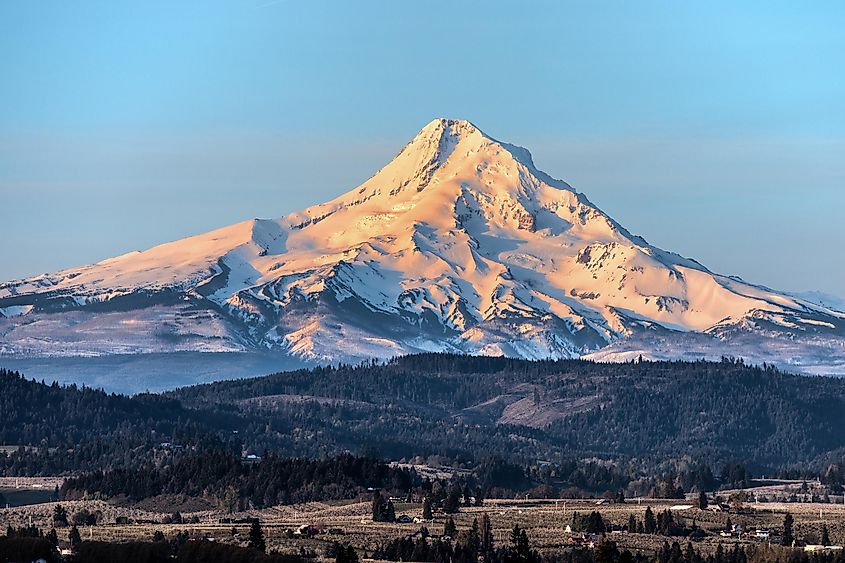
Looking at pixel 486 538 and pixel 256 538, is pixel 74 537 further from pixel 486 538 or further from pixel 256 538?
pixel 486 538

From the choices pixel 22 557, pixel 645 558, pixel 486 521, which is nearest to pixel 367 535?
pixel 486 521

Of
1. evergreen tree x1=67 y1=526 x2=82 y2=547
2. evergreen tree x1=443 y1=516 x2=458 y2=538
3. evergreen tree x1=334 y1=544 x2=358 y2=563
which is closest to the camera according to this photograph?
evergreen tree x1=334 y1=544 x2=358 y2=563

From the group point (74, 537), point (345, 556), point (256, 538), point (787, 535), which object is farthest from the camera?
point (787, 535)

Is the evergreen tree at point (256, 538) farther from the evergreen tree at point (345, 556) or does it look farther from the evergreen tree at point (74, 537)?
the evergreen tree at point (74, 537)

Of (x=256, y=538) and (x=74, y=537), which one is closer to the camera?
(x=256, y=538)

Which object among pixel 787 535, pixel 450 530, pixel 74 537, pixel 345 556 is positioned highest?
pixel 450 530

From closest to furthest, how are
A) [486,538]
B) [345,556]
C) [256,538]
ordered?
[345,556], [256,538], [486,538]

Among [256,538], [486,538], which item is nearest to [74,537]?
[256,538]

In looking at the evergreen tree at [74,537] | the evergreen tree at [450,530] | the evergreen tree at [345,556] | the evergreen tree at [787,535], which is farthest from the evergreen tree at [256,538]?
the evergreen tree at [787,535]

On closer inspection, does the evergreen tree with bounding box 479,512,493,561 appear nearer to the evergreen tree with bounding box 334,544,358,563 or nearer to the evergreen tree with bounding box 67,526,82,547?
the evergreen tree with bounding box 334,544,358,563

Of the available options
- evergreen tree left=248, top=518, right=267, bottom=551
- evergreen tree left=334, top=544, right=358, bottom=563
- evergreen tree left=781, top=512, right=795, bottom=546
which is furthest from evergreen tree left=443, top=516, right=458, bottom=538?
evergreen tree left=334, top=544, right=358, bottom=563
